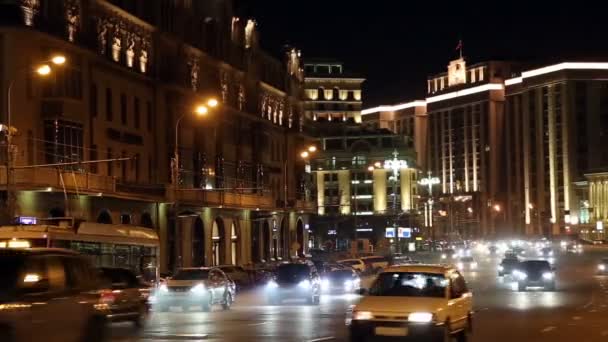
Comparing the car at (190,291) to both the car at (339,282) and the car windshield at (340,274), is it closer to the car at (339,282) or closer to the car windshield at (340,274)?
the car at (339,282)

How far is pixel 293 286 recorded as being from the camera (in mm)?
41844

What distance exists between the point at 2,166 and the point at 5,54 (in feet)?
23.7

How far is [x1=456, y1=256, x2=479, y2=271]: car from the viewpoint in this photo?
99.1m

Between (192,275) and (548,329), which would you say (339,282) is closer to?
(192,275)

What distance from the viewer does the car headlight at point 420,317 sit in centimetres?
1964

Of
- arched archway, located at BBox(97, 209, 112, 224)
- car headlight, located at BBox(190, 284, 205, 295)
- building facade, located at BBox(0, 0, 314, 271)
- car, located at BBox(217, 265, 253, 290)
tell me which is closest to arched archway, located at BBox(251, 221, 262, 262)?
building facade, located at BBox(0, 0, 314, 271)

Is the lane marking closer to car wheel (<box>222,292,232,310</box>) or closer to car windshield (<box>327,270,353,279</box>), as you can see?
car wheel (<box>222,292,232,310</box>)

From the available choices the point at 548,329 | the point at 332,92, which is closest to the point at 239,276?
the point at 548,329

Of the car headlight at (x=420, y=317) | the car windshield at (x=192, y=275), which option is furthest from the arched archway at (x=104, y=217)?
the car headlight at (x=420, y=317)

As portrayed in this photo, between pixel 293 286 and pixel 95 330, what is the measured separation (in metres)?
23.1

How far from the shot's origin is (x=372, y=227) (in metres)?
177

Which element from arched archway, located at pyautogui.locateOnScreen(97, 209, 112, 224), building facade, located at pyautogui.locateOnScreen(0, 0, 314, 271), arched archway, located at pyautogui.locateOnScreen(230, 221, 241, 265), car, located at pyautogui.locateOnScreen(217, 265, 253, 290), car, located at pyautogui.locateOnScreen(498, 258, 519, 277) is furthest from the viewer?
arched archway, located at pyautogui.locateOnScreen(230, 221, 241, 265)

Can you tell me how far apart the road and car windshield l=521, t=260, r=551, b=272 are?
20.1 feet

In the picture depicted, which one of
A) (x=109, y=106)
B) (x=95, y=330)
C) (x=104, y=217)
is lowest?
(x=95, y=330)
